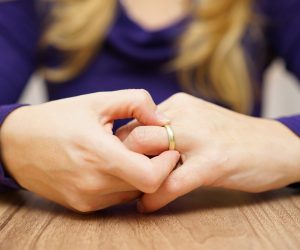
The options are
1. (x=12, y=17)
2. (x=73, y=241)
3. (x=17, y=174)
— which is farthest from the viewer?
(x=12, y=17)

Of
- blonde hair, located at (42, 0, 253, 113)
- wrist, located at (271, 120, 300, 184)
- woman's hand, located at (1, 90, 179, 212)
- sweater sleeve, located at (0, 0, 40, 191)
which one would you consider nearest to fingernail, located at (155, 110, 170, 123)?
woman's hand, located at (1, 90, 179, 212)

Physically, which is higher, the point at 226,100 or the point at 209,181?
the point at 209,181

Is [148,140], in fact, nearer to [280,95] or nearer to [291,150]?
[291,150]

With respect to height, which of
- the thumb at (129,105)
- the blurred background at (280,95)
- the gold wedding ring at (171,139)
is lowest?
the blurred background at (280,95)

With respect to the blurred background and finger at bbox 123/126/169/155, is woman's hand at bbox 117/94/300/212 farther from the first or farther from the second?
the blurred background

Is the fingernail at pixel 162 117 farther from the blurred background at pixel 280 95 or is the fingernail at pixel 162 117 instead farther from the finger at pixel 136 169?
the blurred background at pixel 280 95

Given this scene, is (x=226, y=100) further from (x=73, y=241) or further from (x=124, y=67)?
(x=73, y=241)

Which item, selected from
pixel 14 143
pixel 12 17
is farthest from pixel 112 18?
pixel 14 143

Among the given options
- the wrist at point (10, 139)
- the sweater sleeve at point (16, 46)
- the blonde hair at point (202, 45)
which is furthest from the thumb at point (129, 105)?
the blonde hair at point (202, 45)
